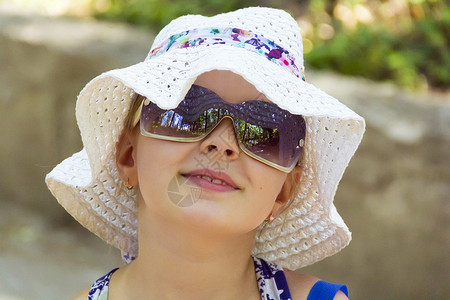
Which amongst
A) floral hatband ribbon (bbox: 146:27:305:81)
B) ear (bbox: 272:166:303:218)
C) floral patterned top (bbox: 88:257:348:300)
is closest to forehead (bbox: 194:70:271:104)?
floral hatband ribbon (bbox: 146:27:305:81)

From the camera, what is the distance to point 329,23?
684 cm

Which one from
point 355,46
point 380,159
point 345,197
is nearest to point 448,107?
point 380,159

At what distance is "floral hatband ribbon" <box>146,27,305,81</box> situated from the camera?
2.00 meters

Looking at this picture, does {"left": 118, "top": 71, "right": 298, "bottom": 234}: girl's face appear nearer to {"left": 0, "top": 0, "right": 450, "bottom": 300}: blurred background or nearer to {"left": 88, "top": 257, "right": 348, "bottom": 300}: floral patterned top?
{"left": 88, "top": 257, "right": 348, "bottom": 300}: floral patterned top

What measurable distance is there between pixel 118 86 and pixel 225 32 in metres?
0.36

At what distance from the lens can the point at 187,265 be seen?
2.04m

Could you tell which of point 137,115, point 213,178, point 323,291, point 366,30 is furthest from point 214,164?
point 366,30

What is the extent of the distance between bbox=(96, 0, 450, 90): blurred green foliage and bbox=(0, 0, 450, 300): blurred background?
0.04ft

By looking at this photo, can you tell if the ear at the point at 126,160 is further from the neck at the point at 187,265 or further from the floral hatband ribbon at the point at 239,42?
the floral hatband ribbon at the point at 239,42

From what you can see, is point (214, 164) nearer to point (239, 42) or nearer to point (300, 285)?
point (239, 42)

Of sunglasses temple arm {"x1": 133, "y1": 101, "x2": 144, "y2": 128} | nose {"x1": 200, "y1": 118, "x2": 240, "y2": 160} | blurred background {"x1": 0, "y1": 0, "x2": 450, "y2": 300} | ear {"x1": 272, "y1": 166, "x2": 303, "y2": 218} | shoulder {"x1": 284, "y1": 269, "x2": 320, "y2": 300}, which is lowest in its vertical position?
blurred background {"x1": 0, "y1": 0, "x2": 450, "y2": 300}

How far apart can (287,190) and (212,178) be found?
1.33ft

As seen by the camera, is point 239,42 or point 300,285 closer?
point 239,42

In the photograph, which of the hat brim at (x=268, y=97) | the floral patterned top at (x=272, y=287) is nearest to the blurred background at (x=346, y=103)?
the hat brim at (x=268, y=97)
